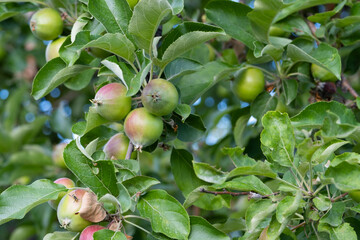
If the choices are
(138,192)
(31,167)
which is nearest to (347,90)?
(138,192)

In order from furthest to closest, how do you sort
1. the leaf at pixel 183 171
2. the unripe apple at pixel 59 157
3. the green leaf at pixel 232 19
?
the unripe apple at pixel 59 157, the green leaf at pixel 232 19, the leaf at pixel 183 171

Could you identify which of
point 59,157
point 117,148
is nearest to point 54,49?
point 117,148

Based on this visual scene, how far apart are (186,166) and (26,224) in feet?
4.81

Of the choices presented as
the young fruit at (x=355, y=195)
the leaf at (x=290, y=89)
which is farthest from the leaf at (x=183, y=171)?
the young fruit at (x=355, y=195)

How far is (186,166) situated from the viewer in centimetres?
163

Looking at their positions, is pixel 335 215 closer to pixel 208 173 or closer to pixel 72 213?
pixel 208 173

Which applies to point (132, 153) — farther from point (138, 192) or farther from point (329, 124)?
point (329, 124)

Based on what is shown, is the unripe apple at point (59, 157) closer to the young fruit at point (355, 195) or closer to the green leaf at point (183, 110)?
the green leaf at point (183, 110)

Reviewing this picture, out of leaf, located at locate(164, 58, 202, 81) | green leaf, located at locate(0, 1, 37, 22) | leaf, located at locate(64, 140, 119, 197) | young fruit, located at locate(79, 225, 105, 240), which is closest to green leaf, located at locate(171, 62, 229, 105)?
leaf, located at locate(164, 58, 202, 81)

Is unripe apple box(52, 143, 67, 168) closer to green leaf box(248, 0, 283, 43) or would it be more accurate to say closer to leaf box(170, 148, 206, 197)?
leaf box(170, 148, 206, 197)

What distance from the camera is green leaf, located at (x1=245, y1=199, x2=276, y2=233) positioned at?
1.14 meters

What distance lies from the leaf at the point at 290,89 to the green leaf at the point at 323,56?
5.1 inches

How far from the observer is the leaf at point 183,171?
1.59m

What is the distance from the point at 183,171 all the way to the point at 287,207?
0.59m
